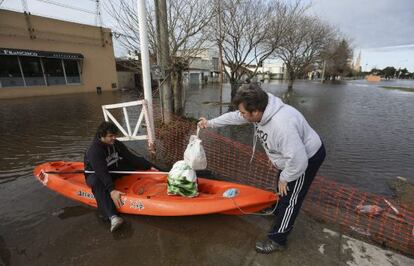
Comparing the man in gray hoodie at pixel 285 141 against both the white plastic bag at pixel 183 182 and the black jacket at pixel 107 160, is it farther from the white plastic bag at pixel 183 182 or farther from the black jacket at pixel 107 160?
the black jacket at pixel 107 160

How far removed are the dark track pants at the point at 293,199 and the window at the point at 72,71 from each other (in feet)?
74.2

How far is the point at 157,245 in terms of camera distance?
2803mm

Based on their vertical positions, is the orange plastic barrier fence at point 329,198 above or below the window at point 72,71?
below

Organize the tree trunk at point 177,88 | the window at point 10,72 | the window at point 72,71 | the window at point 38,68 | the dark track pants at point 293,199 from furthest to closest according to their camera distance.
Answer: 1. the window at point 72,71
2. the window at point 38,68
3. the window at point 10,72
4. the tree trunk at point 177,88
5. the dark track pants at point 293,199

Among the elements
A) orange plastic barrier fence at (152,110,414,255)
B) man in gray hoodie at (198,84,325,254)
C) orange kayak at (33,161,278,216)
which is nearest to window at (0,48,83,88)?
orange plastic barrier fence at (152,110,414,255)

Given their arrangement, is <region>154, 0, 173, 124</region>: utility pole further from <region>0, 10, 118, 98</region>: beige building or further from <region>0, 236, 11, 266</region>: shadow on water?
<region>0, 10, 118, 98</region>: beige building

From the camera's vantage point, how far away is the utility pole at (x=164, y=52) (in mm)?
6469

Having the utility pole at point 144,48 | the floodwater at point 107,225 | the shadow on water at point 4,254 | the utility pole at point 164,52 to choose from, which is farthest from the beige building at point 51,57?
the shadow on water at point 4,254

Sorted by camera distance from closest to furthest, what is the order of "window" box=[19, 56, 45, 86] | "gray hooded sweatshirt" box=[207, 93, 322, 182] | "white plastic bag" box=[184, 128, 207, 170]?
1. "gray hooded sweatshirt" box=[207, 93, 322, 182]
2. "white plastic bag" box=[184, 128, 207, 170]
3. "window" box=[19, 56, 45, 86]

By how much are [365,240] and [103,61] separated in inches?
958

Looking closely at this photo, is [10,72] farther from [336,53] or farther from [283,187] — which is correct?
[336,53]

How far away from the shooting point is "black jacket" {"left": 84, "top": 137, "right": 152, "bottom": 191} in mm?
3082

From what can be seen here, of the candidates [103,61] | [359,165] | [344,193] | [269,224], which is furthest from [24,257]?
[103,61]

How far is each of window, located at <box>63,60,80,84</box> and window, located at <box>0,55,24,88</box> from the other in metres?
3.49
